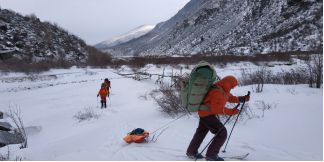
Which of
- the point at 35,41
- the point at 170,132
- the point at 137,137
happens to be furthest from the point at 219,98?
the point at 35,41

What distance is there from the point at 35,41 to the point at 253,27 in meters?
45.2

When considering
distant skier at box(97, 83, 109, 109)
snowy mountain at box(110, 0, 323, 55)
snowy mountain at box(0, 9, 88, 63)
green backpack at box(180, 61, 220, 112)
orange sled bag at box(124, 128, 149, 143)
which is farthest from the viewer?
snowy mountain at box(110, 0, 323, 55)

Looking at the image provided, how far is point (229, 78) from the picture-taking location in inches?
195

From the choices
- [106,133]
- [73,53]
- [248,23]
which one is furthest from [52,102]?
[248,23]

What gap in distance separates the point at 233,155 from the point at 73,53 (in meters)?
36.5

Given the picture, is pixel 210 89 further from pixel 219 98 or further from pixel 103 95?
pixel 103 95

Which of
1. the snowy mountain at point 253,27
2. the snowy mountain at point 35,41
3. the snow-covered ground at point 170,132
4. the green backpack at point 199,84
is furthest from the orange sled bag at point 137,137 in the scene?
the snowy mountain at point 253,27

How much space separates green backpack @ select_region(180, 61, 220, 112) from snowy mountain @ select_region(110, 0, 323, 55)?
1342 inches

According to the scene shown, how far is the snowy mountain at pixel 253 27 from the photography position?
174 ft

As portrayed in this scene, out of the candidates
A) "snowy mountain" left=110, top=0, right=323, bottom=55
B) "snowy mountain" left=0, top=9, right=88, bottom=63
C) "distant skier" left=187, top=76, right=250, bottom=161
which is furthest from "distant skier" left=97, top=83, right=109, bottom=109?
"snowy mountain" left=110, top=0, right=323, bottom=55

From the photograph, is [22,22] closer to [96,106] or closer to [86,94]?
[86,94]

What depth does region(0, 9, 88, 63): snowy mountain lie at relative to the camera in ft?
114

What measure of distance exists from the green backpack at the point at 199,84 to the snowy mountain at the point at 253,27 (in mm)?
34083

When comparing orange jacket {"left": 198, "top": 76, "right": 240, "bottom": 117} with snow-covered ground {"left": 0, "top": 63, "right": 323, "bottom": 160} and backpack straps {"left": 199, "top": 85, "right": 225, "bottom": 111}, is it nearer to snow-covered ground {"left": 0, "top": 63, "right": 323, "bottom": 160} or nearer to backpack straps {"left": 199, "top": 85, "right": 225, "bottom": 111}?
backpack straps {"left": 199, "top": 85, "right": 225, "bottom": 111}
